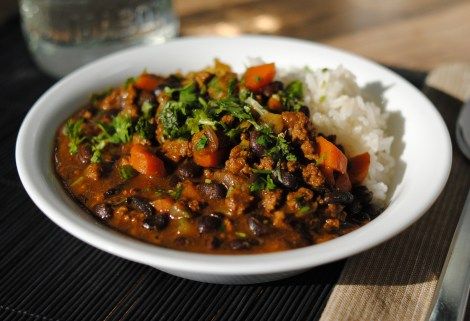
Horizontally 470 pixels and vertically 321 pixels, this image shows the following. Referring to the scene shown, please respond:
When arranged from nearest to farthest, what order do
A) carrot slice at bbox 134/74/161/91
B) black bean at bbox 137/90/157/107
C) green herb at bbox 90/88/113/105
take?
black bean at bbox 137/90/157/107, carrot slice at bbox 134/74/161/91, green herb at bbox 90/88/113/105

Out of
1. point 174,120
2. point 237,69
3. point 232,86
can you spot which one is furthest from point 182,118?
point 237,69

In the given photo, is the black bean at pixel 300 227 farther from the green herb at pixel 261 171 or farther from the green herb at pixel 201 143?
the green herb at pixel 201 143

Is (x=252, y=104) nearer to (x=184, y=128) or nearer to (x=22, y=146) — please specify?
(x=184, y=128)

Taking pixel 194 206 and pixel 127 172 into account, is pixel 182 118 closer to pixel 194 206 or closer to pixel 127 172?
pixel 127 172

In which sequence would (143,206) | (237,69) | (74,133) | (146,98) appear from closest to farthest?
1. (143,206)
2. (74,133)
3. (146,98)
4. (237,69)

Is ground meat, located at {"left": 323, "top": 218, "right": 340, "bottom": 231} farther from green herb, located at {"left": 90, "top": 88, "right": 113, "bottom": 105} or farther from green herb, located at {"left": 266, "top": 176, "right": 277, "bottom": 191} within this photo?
green herb, located at {"left": 90, "top": 88, "right": 113, "bottom": 105}

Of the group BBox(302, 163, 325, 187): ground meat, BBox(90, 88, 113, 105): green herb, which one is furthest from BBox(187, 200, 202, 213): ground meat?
BBox(90, 88, 113, 105): green herb
